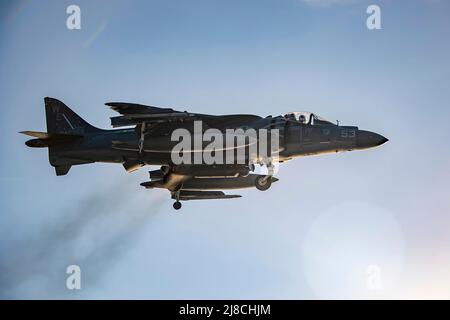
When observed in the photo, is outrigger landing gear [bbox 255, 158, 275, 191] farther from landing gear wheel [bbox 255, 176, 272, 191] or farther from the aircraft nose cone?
the aircraft nose cone

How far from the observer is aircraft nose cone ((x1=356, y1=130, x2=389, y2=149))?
3238cm

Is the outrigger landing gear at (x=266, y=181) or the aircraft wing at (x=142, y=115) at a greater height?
the aircraft wing at (x=142, y=115)

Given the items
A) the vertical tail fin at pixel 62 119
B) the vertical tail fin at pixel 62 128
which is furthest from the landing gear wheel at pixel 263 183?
the vertical tail fin at pixel 62 119

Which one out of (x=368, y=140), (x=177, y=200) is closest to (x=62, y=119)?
(x=177, y=200)

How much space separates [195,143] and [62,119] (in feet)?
26.2

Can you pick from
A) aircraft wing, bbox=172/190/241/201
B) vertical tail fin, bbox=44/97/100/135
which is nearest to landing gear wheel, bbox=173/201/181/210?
aircraft wing, bbox=172/190/241/201

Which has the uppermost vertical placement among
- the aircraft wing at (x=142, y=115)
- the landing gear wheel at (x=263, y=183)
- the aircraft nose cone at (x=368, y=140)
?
the aircraft wing at (x=142, y=115)

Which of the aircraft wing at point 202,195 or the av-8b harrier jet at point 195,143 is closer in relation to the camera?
the av-8b harrier jet at point 195,143

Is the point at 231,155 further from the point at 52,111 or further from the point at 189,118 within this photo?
the point at 52,111

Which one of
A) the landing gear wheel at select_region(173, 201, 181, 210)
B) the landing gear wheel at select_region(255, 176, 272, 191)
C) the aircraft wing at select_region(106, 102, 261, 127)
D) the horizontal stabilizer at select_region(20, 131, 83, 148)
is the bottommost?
the landing gear wheel at select_region(173, 201, 181, 210)

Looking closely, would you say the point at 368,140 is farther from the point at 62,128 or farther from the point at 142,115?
the point at 62,128

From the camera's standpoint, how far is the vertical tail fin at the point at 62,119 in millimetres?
36500

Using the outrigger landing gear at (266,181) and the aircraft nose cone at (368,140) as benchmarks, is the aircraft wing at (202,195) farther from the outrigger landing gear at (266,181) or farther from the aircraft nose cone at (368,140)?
the aircraft nose cone at (368,140)

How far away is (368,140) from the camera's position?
32.4 metres
